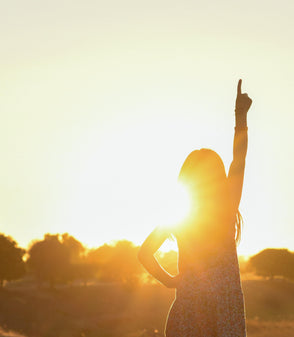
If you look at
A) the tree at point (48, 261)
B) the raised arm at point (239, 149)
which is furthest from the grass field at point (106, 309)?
the raised arm at point (239, 149)

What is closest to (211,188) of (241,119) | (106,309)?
(241,119)

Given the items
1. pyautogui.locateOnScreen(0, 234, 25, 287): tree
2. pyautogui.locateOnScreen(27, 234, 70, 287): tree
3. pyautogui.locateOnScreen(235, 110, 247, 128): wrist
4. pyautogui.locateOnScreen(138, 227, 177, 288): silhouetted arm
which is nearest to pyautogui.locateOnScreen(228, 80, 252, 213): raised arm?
pyautogui.locateOnScreen(235, 110, 247, 128): wrist

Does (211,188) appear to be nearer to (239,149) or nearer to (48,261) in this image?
(239,149)

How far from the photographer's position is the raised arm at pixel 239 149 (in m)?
4.37

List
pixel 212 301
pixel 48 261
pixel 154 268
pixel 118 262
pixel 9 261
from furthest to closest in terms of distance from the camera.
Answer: pixel 118 262 < pixel 48 261 < pixel 9 261 < pixel 154 268 < pixel 212 301

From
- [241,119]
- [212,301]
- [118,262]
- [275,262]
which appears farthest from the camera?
[275,262]

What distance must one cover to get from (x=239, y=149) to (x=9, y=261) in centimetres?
8151

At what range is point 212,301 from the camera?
4.38m

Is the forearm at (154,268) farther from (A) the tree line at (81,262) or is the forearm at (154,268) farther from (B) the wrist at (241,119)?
(A) the tree line at (81,262)

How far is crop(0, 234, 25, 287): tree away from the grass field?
260cm

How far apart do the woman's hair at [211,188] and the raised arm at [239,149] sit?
0.19 feet

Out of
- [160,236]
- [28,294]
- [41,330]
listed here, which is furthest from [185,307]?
[28,294]

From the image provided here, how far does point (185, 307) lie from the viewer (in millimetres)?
4445

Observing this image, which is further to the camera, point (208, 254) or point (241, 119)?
point (241, 119)
